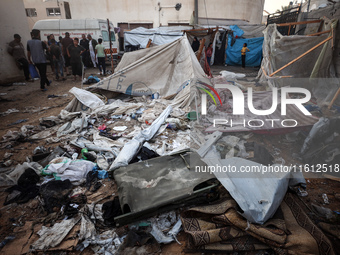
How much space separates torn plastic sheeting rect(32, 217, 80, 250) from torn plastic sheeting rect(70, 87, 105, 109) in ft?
10.8

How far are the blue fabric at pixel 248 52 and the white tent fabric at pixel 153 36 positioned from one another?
3127mm

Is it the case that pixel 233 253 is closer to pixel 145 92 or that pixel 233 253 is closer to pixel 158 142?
pixel 158 142

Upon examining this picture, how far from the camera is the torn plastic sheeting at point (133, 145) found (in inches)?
113

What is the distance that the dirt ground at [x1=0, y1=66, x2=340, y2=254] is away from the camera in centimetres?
218

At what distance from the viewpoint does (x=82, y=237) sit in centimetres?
196

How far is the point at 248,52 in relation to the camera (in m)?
11.2

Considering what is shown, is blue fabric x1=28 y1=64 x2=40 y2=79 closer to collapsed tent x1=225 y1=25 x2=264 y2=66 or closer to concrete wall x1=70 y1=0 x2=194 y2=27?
collapsed tent x1=225 y1=25 x2=264 y2=66

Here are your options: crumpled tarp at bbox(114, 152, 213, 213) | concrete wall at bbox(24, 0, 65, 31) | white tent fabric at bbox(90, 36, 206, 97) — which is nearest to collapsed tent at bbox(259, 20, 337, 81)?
white tent fabric at bbox(90, 36, 206, 97)

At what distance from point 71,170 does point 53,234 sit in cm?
96

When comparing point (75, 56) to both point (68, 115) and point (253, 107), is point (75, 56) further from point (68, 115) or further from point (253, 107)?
point (253, 107)

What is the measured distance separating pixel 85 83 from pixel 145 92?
3181mm

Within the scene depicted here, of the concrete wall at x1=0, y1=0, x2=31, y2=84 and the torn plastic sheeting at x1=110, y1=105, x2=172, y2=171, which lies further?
the concrete wall at x1=0, y1=0, x2=31, y2=84

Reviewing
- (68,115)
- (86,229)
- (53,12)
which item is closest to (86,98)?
(68,115)

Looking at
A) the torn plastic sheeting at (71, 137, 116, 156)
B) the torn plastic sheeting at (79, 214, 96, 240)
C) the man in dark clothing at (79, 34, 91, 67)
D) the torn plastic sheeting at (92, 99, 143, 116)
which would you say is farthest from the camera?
Result: the man in dark clothing at (79, 34, 91, 67)
